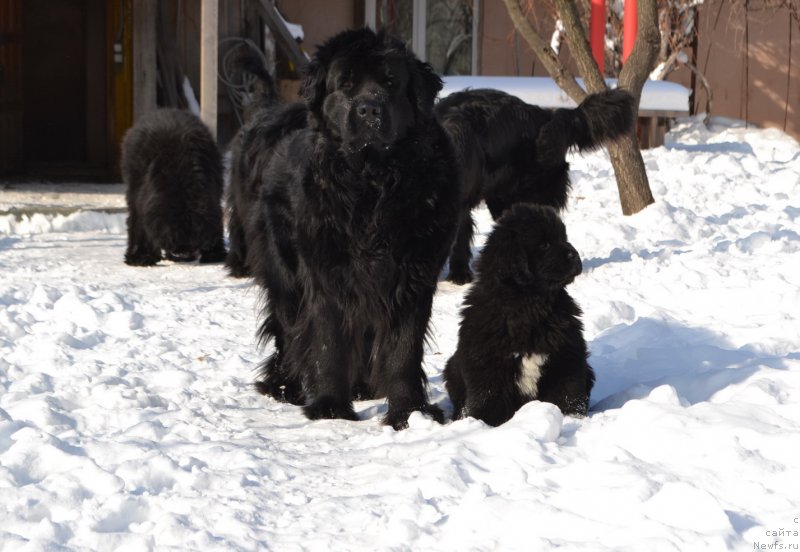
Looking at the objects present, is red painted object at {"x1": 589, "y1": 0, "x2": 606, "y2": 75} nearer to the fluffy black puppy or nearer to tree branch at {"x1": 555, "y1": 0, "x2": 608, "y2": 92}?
tree branch at {"x1": 555, "y1": 0, "x2": 608, "y2": 92}

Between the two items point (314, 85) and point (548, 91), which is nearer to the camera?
point (314, 85)

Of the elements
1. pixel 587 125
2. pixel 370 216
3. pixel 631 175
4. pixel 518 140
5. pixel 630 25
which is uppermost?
pixel 630 25

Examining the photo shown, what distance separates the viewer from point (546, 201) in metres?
7.61

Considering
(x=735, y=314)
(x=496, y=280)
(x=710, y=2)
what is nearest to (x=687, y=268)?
(x=735, y=314)

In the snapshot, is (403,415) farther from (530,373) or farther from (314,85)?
(314,85)

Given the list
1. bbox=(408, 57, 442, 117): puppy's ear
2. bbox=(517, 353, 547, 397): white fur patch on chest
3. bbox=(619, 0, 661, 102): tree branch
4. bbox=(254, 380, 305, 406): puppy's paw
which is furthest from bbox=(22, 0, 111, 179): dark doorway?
bbox=(517, 353, 547, 397): white fur patch on chest

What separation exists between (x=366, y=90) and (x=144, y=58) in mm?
8082

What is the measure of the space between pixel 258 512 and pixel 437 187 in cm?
167

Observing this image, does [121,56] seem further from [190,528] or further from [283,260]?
[190,528]

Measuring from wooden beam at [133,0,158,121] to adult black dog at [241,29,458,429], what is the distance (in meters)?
7.52

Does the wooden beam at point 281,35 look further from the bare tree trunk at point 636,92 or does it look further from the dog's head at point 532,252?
the dog's head at point 532,252

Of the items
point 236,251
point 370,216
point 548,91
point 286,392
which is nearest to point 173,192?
point 236,251

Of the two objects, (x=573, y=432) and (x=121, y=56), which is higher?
(x=121, y=56)

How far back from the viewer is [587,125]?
295 inches
